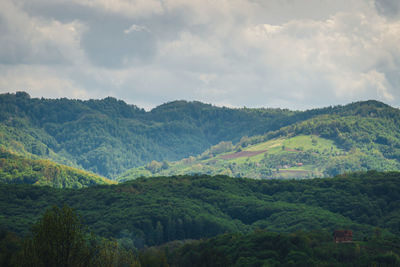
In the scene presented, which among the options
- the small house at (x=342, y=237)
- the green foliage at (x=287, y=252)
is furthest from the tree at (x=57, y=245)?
the small house at (x=342, y=237)

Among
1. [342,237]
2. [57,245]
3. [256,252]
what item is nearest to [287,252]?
[256,252]

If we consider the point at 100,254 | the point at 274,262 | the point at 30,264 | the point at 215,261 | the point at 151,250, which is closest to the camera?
the point at 30,264

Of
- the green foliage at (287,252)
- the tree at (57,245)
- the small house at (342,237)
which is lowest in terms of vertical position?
the green foliage at (287,252)

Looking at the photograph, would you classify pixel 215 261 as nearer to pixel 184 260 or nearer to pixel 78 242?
pixel 184 260

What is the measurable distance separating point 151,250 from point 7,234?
4257 cm

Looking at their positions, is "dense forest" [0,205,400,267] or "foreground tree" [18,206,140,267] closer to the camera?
"foreground tree" [18,206,140,267]

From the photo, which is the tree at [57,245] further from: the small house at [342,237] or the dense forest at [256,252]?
the small house at [342,237]

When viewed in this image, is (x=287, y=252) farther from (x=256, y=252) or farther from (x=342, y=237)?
(x=342, y=237)

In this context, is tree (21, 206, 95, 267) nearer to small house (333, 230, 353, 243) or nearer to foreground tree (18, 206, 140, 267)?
foreground tree (18, 206, 140, 267)

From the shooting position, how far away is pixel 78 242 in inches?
3866

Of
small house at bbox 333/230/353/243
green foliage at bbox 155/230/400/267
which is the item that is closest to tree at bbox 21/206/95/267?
green foliage at bbox 155/230/400/267

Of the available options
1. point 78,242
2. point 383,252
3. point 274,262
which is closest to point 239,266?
point 274,262

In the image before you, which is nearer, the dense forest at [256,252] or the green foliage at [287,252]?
the dense forest at [256,252]

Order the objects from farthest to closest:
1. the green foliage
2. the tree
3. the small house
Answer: the small house, the green foliage, the tree
